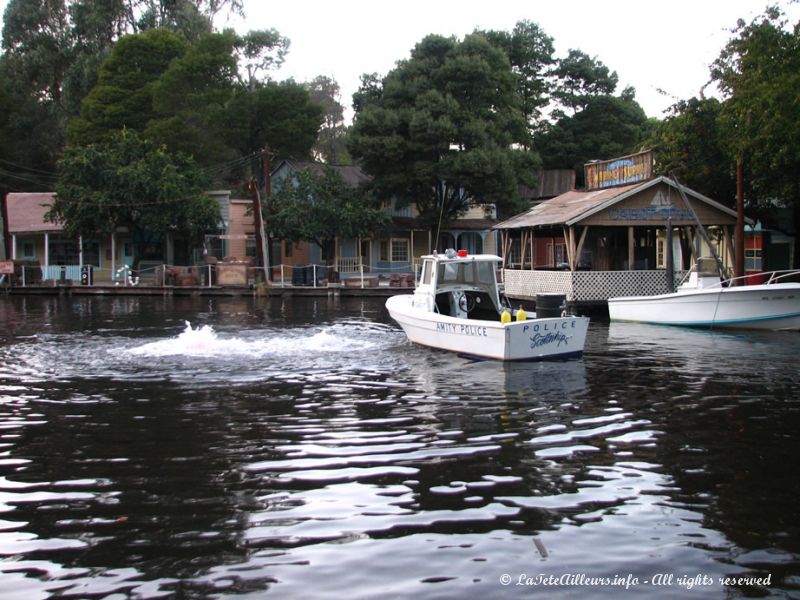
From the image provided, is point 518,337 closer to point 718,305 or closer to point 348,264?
point 718,305

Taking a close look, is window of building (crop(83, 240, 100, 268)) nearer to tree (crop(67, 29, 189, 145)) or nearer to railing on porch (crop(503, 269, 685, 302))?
tree (crop(67, 29, 189, 145))

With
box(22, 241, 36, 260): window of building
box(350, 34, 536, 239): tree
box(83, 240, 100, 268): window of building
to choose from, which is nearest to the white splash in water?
box(350, 34, 536, 239): tree

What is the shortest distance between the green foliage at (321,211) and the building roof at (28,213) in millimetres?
12982

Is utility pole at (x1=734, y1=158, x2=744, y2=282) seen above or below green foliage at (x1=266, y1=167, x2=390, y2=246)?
below

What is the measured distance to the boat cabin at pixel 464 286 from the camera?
2088 cm

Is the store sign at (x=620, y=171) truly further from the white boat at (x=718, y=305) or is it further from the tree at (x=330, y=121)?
the tree at (x=330, y=121)

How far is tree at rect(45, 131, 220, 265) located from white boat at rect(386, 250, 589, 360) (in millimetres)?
25780

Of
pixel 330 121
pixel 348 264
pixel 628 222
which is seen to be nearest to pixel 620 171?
pixel 628 222

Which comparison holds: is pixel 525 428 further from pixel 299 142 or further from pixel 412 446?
pixel 299 142

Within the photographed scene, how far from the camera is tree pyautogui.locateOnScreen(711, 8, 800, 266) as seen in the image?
2466 centimetres

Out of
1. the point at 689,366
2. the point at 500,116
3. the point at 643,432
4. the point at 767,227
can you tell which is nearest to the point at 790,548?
the point at 643,432

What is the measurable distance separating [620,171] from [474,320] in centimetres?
1569

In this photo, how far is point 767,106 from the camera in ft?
83.0

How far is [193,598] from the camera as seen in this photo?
607 centimetres
